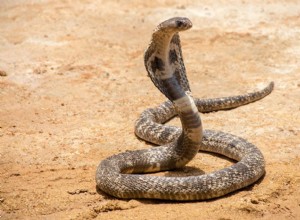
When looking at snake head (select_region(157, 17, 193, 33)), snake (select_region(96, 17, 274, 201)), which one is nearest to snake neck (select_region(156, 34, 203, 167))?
snake (select_region(96, 17, 274, 201))

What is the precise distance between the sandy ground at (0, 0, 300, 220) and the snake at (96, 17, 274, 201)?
132mm

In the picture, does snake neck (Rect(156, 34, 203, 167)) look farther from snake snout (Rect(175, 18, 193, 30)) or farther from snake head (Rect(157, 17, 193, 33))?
snake snout (Rect(175, 18, 193, 30))

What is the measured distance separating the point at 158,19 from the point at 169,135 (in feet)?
20.4

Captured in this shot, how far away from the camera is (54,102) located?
10508 mm

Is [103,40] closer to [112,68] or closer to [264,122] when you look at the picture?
[112,68]

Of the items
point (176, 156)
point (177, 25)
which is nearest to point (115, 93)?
point (176, 156)

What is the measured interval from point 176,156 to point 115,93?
10.8 ft

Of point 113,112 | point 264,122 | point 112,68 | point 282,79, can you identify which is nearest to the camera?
point 264,122

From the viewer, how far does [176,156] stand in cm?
787

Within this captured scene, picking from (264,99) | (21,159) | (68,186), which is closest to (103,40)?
(264,99)

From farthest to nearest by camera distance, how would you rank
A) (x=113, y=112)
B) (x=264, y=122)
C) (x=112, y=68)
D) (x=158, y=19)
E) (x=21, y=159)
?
(x=158, y=19) → (x=112, y=68) → (x=113, y=112) → (x=264, y=122) → (x=21, y=159)

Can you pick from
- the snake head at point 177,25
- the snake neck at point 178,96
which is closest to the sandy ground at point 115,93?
the snake neck at point 178,96

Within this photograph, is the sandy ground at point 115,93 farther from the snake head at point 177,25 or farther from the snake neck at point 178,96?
the snake head at point 177,25

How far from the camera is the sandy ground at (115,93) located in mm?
7098
